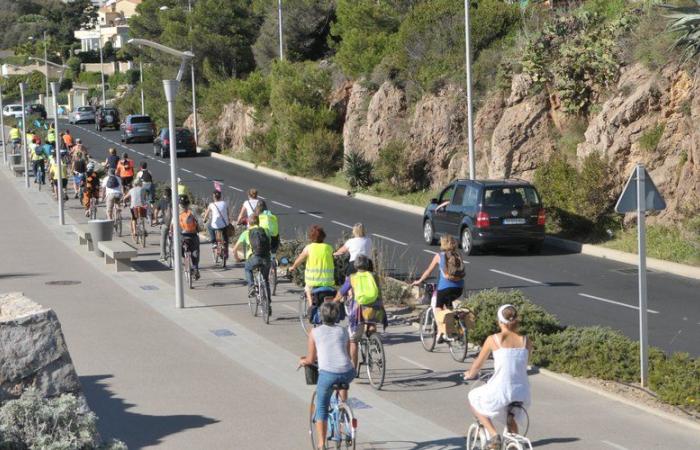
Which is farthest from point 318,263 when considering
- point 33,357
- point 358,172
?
point 358,172

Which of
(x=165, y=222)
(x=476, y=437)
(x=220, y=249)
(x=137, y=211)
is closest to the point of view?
(x=476, y=437)

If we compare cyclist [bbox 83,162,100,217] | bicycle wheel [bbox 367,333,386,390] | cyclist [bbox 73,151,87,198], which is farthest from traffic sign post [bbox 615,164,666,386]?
cyclist [bbox 73,151,87,198]

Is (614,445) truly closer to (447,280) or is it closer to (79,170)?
(447,280)

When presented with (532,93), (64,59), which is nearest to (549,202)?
(532,93)

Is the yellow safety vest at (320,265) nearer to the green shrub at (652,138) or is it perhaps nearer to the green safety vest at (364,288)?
the green safety vest at (364,288)

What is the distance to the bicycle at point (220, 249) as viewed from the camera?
23.2m

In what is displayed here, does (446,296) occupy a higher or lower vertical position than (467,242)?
higher

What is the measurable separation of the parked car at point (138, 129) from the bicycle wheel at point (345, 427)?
58.6 meters

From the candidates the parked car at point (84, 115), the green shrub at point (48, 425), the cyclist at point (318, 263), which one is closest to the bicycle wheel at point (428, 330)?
→ the cyclist at point (318, 263)

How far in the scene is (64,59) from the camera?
141250mm

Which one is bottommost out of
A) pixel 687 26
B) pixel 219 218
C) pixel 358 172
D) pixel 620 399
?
pixel 620 399

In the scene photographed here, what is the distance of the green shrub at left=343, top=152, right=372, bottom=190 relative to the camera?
137ft

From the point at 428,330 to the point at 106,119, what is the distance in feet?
227

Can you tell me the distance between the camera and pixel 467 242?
85.9ft
